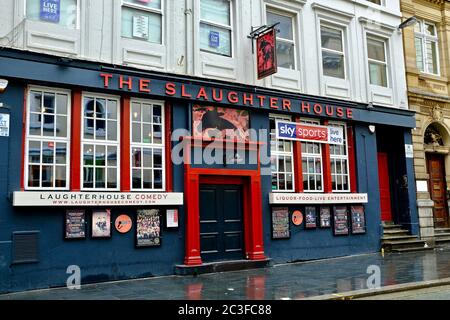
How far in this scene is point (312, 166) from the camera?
1389 cm

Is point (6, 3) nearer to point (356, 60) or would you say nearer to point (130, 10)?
point (130, 10)

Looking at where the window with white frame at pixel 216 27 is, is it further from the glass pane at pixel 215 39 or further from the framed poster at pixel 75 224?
the framed poster at pixel 75 224

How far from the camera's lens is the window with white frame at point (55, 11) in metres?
9.99

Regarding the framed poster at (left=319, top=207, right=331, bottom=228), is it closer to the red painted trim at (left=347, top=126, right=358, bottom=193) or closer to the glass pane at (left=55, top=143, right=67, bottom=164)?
the red painted trim at (left=347, top=126, right=358, bottom=193)

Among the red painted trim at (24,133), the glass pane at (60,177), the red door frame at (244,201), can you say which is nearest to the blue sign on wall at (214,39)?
the red door frame at (244,201)

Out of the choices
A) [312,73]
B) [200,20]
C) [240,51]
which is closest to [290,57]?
[312,73]

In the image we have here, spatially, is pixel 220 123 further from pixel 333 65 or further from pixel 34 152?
pixel 333 65

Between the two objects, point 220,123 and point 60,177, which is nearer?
point 60,177

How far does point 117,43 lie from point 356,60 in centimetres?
800

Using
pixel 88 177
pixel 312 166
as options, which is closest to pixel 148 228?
pixel 88 177

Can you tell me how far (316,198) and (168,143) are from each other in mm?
4694

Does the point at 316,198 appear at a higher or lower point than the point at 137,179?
lower

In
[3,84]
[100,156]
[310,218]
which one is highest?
[3,84]

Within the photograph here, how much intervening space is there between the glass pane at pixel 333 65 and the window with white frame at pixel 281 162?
2.39m
